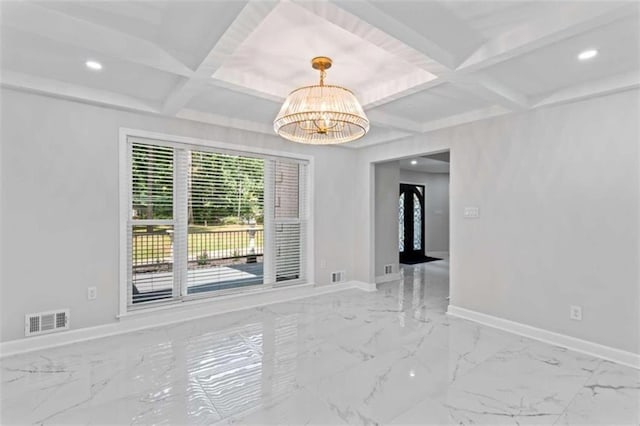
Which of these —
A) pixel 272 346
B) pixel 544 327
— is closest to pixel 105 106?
pixel 272 346

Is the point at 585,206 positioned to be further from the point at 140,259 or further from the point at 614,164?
the point at 140,259

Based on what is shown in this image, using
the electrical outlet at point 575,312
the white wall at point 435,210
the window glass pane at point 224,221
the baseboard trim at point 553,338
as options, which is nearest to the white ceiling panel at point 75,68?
the window glass pane at point 224,221

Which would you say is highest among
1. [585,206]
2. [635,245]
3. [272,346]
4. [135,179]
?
[135,179]

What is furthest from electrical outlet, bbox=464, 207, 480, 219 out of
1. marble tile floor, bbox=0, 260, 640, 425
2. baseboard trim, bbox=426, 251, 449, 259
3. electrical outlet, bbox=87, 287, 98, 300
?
baseboard trim, bbox=426, 251, 449, 259

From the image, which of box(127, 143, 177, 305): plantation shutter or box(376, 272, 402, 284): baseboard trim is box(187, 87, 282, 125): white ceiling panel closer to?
box(127, 143, 177, 305): plantation shutter

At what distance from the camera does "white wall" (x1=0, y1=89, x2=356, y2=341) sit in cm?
298

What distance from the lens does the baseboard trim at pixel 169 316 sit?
3.06 meters

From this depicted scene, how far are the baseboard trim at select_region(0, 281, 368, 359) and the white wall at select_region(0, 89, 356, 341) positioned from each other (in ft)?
0.31

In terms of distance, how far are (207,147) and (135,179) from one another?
2.95ft

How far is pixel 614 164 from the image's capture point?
295 centimetres

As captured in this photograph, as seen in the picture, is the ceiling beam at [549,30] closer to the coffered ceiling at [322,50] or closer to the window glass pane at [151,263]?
the coffered ceiling at [322,50]

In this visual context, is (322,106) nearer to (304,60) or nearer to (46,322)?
(304,60)

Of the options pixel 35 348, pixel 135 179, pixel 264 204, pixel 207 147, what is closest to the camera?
pixel 35 348

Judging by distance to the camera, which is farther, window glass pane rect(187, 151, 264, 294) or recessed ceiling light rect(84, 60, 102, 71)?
window glass pane rect(187, 151, 264, 294)
